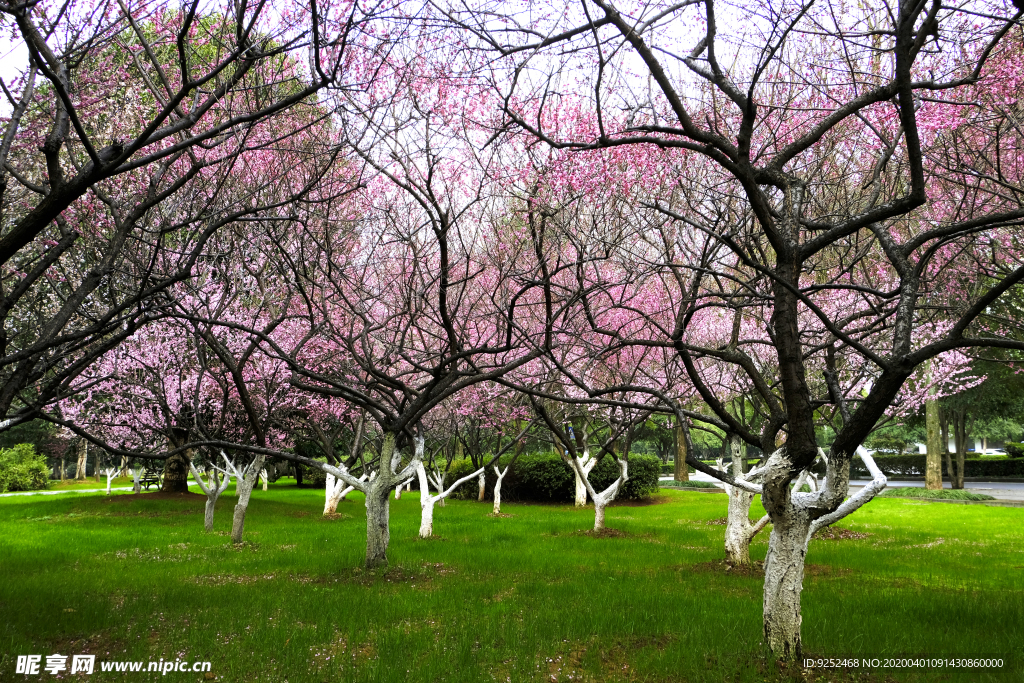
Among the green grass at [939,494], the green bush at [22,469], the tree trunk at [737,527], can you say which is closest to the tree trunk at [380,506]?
the tree trunk at [737,527]

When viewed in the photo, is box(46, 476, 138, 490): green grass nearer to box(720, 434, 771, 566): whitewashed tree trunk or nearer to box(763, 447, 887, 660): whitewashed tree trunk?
box(720, 434, 771, 566): whitewashed tree trunk

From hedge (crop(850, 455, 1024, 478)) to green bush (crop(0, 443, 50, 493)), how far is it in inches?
1731

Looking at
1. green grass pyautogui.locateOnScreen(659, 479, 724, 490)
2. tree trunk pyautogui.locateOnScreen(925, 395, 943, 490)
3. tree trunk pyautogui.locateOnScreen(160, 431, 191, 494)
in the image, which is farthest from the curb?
tree trunk pyautogui.locateOnScreen(160, 431, 191, 494)

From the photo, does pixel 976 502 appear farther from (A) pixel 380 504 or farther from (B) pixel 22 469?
(B) pixel 22 469

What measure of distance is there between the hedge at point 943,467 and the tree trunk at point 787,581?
3374 centimetres

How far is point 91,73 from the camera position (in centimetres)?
562

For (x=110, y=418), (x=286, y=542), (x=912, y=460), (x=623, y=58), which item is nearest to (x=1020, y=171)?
(x=623, y=58)

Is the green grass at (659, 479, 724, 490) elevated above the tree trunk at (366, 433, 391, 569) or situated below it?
below

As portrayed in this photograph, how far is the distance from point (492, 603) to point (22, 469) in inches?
1334

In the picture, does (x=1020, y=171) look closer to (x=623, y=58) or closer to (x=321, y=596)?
(x=623, y=58)

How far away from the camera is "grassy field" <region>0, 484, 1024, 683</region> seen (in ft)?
18.5

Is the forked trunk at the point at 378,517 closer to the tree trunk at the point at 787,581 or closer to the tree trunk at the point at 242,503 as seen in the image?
the tree trunk at the point at 242,503

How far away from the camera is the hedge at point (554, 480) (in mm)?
23828

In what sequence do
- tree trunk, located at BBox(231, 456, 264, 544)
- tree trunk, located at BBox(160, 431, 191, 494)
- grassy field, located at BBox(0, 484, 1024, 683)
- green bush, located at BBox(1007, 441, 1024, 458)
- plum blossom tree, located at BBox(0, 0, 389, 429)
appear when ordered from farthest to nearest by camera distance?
green bush, located at BBox(1007, 441, 1024, 458) < tree trunk, located at BBox(160, 431, 191, 494) < tree trunk, located at BBox(231, 456, 264, 544) < grassy field, located at BBox(0, 484, 1024, 683) < plum blossom tree, located at BBox(0, 0, 389, 429)
